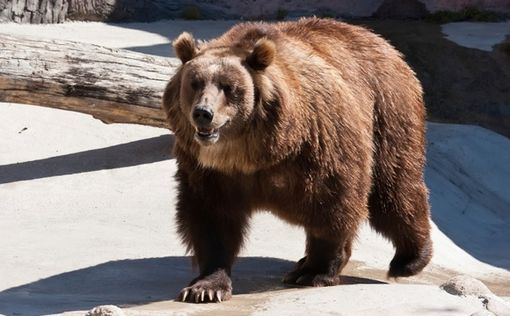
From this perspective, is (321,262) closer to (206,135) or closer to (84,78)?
(206,135)

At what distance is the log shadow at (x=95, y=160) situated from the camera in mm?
10305

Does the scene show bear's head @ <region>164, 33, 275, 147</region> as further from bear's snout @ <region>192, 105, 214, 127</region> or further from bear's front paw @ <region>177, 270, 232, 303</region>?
bear's front paw @ <region>177, 270, 232, 303</region>

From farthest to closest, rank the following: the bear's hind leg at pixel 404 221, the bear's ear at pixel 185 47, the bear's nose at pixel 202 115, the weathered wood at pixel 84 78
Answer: the weathered wood at pixel 84 78 → the bear's hind leg at pixel 404 221 → the bear's ear at pixel 185 47 → the bear's nose at pixel 202 115

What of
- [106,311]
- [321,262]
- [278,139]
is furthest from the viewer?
[321,262]

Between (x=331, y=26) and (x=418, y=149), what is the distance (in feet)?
3.40

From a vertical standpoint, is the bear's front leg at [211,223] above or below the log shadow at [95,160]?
above

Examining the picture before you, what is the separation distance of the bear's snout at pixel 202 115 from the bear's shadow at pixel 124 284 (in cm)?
106

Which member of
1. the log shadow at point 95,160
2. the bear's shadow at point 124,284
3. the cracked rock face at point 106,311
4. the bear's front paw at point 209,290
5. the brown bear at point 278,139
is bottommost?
the log shadow at point 95,160

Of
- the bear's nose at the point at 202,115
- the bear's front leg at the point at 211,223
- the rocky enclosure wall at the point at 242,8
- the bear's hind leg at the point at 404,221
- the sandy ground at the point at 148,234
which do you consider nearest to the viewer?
the bear's nose at the point at 202,115

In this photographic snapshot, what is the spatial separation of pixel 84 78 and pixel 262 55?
4064 mm

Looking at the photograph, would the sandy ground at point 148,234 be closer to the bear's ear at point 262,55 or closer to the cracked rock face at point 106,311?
the cracked rock face at point 106,311

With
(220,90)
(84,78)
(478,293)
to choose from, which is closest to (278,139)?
(220,90)

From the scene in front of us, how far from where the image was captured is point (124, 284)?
7.48 m

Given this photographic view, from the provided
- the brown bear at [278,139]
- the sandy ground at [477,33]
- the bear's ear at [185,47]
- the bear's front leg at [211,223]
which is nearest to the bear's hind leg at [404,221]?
the brown bear at [278,139]
